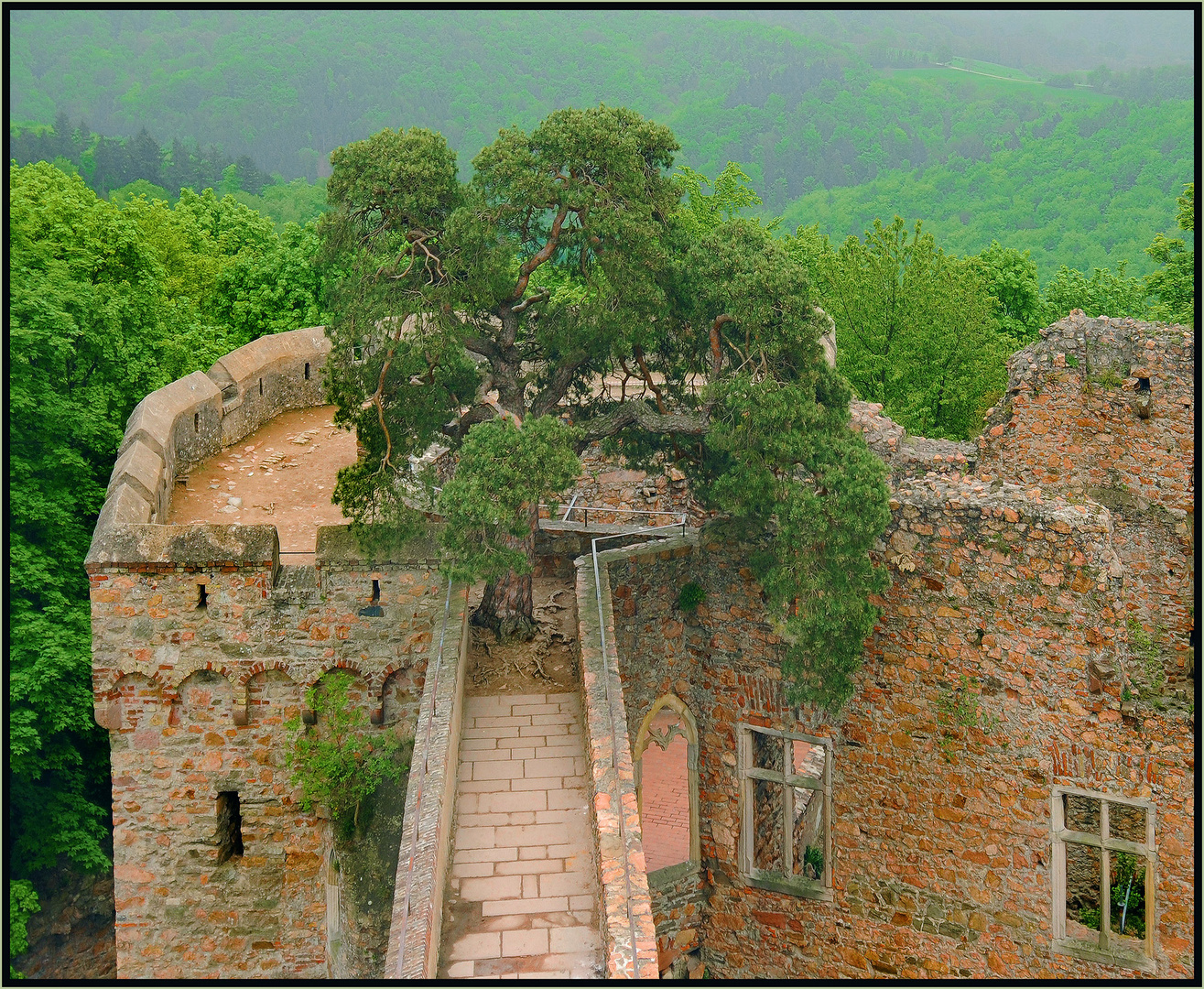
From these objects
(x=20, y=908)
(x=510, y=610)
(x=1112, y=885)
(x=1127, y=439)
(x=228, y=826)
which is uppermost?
(x=1127, y=439)

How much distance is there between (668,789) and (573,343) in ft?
36.2

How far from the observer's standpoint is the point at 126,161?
200 ft

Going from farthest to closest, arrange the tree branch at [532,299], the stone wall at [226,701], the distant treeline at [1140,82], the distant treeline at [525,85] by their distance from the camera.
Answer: the distant treeline at [525,85], the distant treeline at [1140,82], the stone wall at [226,701], the tree branch at [532,299]

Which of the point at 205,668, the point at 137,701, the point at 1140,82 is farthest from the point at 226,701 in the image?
the point at 1140,82

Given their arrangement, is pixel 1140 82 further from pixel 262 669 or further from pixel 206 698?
pixel 206 698

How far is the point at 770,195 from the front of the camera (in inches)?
2950

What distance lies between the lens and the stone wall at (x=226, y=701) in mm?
14703

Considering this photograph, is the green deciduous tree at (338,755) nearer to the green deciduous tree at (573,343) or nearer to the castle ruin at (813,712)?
the castle ruin at (813,712)

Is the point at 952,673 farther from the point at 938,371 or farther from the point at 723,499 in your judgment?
the point at 938,371

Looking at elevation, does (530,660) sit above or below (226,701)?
above

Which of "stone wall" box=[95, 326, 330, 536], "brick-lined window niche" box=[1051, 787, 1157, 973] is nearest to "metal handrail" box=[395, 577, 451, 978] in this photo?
"stone wall" box=[95, 326, 330, 536]

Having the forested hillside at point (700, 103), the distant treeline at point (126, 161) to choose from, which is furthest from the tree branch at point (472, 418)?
the distant treeline at point (126, 161)

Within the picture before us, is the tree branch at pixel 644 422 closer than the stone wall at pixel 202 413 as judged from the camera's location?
Yes

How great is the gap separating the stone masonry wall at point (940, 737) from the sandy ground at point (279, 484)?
467cm
